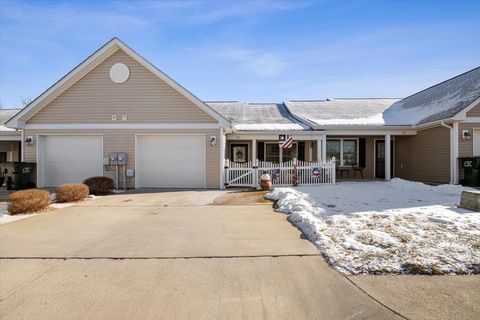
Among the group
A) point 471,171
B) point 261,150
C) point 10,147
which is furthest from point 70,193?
point 471,171

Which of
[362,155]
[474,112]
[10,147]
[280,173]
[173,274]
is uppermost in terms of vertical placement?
[474,112]

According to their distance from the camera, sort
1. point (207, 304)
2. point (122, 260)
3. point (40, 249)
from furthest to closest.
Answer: point (40, 249), point (122, 260), point (207, 304)

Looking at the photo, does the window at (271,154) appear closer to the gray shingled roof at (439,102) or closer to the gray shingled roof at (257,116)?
the gray shingled roof at (257,116)

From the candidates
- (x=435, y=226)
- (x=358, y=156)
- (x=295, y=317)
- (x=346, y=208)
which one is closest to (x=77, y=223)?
(x=295, y=317)

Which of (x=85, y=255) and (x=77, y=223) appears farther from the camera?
(x=77, y=223)

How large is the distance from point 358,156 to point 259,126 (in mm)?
6174

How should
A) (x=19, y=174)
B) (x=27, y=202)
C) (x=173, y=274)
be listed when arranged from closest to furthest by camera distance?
(x=173, y=274), (x=27, y=202), (x=19, y=174)

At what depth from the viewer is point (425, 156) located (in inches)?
621

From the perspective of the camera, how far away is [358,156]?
18.0 metres

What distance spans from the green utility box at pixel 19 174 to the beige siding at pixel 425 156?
18.1 meters

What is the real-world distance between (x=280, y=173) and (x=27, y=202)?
30.8 feet

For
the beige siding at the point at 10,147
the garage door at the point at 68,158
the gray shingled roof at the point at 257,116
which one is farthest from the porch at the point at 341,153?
the beige siding at the point at 10,147

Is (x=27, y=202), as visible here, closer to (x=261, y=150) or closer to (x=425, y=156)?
(x=261, y=150)

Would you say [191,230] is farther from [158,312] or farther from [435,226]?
[435,226]
